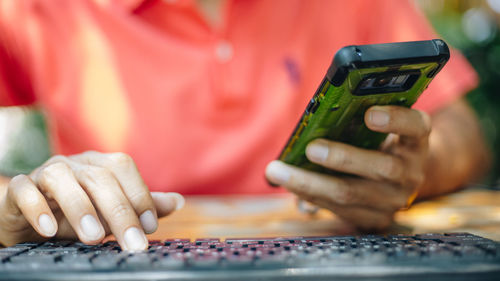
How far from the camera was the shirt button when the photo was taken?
1023 millimetres

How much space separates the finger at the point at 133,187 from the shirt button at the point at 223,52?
56 cm

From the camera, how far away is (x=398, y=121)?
51 cm

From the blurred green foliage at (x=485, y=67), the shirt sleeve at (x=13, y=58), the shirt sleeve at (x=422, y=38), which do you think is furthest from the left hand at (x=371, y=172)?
the blurred green foliage at (x=485, y=67)

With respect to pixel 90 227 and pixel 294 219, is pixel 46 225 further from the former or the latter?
pixel 294 219

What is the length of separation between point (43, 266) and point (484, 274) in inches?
14.0

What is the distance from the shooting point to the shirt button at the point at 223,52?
3.36ft

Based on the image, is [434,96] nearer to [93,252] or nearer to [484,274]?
A: [484,274]

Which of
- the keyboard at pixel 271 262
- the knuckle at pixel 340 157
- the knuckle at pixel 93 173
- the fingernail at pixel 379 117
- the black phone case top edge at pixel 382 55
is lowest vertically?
the keyboard at pixel 271 262

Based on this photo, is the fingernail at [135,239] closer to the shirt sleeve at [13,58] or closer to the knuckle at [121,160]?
the knuckle at [121,160]

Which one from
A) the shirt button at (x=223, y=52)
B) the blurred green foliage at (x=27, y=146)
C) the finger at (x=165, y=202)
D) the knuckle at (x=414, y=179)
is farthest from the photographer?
the blurred green foliage at (x=27, y=146)

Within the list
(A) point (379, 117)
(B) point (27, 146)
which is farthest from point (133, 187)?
(B) point (27, 146)

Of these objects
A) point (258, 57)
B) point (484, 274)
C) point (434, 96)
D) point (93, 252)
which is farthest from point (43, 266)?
point (434, 96)

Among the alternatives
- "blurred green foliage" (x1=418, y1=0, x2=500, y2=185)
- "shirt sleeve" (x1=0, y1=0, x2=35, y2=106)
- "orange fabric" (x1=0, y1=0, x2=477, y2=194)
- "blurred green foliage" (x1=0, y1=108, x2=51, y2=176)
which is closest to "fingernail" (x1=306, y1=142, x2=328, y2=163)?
"orange fabric" (x1=0, y1=0, x2=477, y2=194)

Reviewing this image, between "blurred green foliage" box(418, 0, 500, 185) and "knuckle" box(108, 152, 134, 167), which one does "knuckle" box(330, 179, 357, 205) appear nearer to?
"knuckle" box(108, 152, 134, 167)
